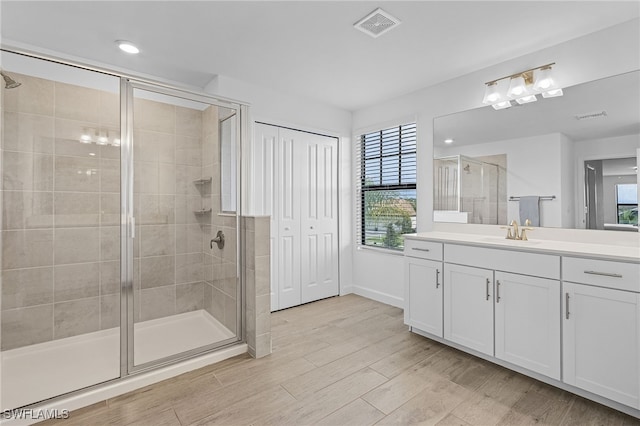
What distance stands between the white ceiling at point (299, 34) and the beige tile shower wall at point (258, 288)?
143 cm

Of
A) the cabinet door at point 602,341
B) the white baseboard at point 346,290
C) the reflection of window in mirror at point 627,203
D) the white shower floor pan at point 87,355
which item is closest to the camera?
the cabinet door at point 602,341

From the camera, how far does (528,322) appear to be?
211cm

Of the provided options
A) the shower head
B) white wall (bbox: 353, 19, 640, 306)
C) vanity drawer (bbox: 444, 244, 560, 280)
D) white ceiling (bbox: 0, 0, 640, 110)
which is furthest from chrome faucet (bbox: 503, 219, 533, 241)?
the shower head

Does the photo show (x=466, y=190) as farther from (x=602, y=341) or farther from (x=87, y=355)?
(x=87, y=355)

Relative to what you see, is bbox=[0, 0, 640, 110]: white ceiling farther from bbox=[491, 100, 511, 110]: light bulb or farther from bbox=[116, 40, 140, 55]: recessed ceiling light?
bbox=[491, 100, 511, 110]: light bulb

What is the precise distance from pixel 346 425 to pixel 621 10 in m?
3.09

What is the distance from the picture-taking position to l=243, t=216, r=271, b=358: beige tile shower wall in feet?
8.17

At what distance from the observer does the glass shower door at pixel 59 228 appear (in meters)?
2.07

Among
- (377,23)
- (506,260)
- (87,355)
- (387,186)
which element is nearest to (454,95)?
(387,186)

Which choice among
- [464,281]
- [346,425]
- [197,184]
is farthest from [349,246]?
[346,425]

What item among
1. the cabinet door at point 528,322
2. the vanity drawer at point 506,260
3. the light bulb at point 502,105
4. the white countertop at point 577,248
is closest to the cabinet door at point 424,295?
the vanity drawer at point 506,260

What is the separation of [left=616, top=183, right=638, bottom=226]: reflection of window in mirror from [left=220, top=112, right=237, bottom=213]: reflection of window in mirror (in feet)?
9.42

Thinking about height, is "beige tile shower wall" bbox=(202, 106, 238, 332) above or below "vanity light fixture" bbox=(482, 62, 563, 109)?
below

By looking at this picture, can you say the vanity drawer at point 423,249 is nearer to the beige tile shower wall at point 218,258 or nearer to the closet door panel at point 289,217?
the closet door panel at point 289,217
